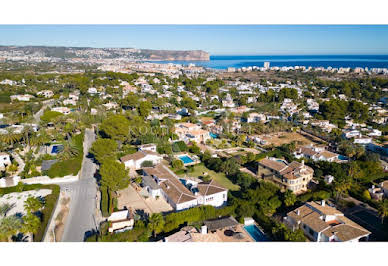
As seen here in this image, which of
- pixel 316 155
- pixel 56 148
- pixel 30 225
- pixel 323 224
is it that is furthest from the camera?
pixel 56 148

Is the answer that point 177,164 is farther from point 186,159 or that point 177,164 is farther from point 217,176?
point 217,176

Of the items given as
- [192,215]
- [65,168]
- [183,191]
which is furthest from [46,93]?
[192,215]

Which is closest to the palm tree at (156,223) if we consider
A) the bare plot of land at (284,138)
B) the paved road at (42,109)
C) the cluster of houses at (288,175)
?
the cluster of houses at (288,175)

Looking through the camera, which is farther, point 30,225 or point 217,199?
point 217,199
